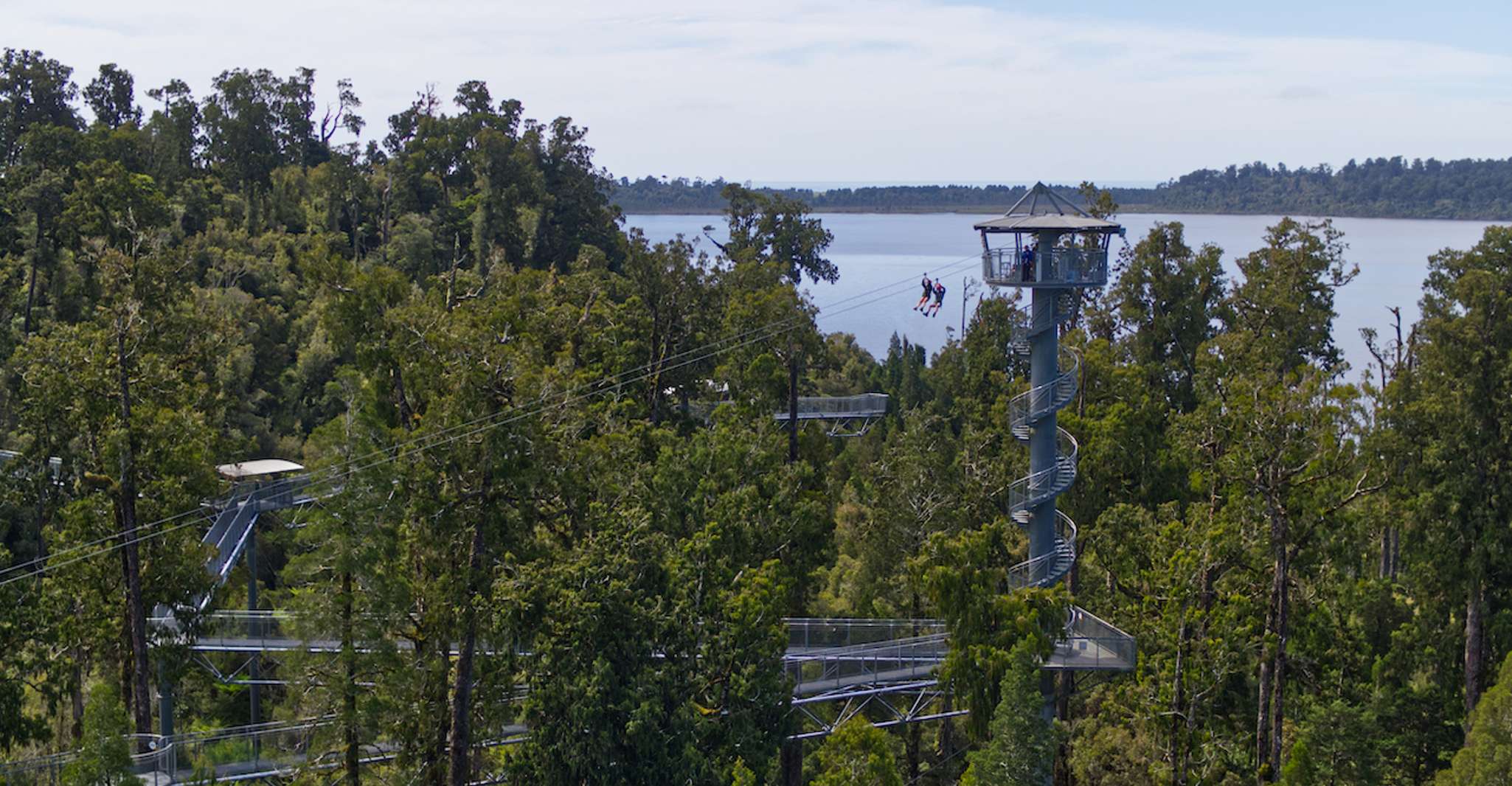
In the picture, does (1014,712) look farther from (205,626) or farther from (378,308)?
(205,626)

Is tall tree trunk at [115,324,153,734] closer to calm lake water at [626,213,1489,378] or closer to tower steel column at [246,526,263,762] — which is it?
tower steel column at [246,526,263,762]

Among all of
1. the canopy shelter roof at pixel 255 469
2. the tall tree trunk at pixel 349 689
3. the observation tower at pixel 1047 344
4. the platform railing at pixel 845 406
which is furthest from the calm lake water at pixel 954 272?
the tall tree trunk at pixel 349 689

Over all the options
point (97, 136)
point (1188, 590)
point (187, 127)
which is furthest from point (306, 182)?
point (1188, 590)

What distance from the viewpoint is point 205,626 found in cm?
2328

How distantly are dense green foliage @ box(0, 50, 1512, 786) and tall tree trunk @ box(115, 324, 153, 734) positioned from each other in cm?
7

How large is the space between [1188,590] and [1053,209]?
24.6ft

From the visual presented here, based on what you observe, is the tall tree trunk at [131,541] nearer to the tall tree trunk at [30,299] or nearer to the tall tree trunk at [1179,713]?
the tall tree trunk at [1179,713]

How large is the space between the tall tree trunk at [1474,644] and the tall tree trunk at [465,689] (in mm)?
21207

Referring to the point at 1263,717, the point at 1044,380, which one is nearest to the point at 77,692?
the point at 1044,380

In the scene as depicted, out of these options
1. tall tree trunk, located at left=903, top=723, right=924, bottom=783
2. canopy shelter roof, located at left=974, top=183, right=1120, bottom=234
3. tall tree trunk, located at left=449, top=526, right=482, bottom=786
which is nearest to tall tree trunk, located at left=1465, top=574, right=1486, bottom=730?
tall tree trunk, located at left=903, top=723, right=924, bottom=783

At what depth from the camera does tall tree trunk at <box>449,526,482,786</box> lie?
790 inches

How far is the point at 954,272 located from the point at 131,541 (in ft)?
316

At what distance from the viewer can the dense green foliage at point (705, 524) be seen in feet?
66.7

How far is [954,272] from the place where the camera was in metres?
114
